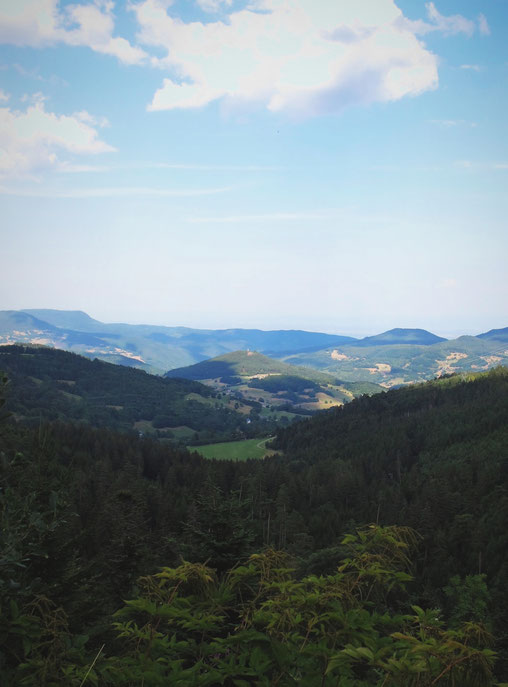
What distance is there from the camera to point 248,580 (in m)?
10.9

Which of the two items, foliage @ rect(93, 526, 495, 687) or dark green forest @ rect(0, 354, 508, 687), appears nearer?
foliage @ rect(93, 526, 495, 687)

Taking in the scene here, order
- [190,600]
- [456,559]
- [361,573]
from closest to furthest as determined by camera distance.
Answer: [361,573] → [190,600] → [456,559]

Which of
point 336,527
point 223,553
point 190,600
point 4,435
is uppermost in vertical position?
point 4,435

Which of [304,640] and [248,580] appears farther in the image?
[248,580]

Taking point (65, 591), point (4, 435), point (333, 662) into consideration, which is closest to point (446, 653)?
point (333, 662)

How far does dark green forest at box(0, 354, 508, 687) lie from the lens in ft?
22.3

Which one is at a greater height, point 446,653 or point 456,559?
point 446,653

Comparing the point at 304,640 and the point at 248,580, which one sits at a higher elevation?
the point at 304,640

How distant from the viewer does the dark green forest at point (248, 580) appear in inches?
268

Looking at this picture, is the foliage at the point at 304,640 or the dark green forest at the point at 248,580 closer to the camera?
the foliage at the point at 304,640

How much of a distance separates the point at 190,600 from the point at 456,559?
88815 mm

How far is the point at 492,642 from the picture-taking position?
250 inches

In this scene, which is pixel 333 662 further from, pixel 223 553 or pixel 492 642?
pixel 223 553

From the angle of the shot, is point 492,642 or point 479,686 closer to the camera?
point 479,686
